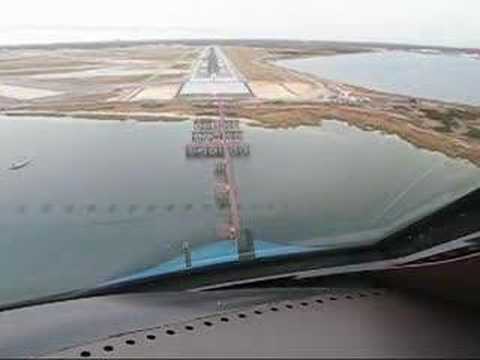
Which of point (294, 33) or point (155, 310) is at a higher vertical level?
point (294, 33)

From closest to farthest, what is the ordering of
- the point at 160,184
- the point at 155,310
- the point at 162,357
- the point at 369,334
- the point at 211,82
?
1. the point at 162,357
2. the point at 369,334
3. the point at 155,310
4. the point at 160,184
5. the point at 211,82

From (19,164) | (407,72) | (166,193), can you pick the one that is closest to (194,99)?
(166,193)

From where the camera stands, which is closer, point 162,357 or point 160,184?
point 162,357

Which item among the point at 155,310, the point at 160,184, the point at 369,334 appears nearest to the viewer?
the point at 369,334

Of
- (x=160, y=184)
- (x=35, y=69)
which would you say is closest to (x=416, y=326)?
(x=160, y=184)

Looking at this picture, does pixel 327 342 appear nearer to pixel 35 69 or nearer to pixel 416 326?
pixel 416 326

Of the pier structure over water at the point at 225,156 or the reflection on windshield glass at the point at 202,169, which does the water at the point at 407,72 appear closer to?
the reflection on windshield glass at the point at 202,169
